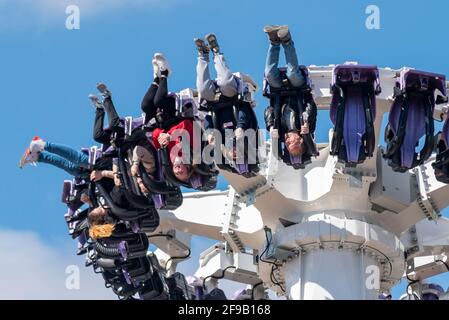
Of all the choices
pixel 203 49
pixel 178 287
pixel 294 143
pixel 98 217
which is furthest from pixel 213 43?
pixel 178 287

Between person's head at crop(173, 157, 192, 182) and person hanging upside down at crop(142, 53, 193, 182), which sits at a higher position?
person hanging upside down at crop(142, 53, 193, 182)

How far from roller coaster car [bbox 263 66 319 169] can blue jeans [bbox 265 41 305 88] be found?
9 cm

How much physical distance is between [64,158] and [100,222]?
1402mm

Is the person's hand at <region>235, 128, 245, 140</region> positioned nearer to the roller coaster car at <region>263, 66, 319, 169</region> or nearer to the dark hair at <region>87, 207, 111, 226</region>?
the roller coaster car at <region>263, 66, 319, 169</region>

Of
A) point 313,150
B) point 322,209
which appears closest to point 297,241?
point 322,209

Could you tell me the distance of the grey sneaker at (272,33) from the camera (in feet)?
68.1

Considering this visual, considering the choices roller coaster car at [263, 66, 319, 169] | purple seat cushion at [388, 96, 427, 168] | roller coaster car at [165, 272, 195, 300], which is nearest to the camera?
roller coaster car at [263, 66, 319, 169]

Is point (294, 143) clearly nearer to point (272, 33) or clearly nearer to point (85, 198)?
point (272, 33)

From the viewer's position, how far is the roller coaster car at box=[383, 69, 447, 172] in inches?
825

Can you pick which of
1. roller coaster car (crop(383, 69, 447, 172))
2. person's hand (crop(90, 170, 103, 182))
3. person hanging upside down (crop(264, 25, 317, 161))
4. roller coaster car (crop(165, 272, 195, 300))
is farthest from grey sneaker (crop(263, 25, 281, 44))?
roller coaster car (crop(165, 272, 195, 300))

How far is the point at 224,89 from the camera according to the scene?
834 inches

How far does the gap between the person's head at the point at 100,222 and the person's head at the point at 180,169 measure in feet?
7.71

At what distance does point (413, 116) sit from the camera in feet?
69.1

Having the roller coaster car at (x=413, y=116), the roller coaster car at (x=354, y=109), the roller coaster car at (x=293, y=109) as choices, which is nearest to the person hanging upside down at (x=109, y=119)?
the roller coaster car at (x=293, y=109)
